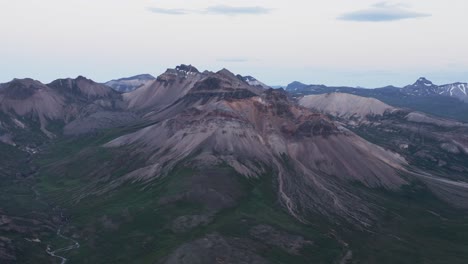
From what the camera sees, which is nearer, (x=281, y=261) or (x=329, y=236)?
(x=281, y=261)

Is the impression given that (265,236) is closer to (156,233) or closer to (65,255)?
(156,233)

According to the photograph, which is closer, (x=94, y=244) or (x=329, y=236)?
(x=94, y=244)

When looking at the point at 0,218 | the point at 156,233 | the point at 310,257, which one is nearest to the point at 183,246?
the point at 156,233

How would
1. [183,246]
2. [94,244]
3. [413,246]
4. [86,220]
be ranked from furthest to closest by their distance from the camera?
[86,220] < [413,246] < [94,244] < [183,246]

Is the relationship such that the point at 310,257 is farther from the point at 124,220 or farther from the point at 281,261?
the point at 124,220

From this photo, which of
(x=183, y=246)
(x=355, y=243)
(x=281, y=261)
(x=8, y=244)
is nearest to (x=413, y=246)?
(x=355, y=243)

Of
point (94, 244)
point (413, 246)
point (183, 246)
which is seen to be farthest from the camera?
point (413, 246)

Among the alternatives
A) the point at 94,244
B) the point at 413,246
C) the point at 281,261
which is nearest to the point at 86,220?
the point at 94,244

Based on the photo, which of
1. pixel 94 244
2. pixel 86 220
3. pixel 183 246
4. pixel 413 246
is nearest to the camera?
pixel 183 246

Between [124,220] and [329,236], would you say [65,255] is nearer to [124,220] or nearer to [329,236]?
[124,220]
